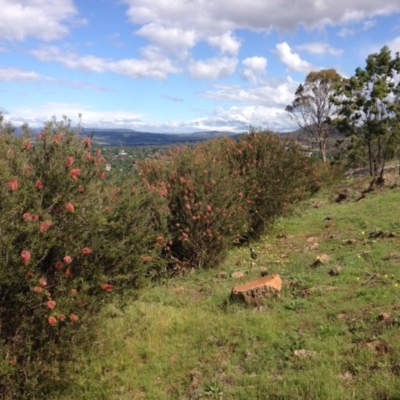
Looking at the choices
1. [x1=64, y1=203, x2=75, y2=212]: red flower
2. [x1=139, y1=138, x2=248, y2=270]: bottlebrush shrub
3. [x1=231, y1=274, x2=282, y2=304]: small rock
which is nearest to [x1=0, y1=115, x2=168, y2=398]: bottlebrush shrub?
[x1=64, y1=203, x2=75, y2=212]: red flower

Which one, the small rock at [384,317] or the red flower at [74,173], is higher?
the red flower at [74,173]

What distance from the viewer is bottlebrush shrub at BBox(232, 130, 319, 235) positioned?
1219 cm

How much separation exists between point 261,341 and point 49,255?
275cm

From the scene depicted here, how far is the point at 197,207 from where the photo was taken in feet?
29.7

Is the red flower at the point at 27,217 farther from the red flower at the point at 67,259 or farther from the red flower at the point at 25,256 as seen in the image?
the red flower at the point at 67,259

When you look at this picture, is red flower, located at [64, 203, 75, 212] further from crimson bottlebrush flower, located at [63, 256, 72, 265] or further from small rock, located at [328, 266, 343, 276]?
small rock, located at [328, 266, 343, 276]

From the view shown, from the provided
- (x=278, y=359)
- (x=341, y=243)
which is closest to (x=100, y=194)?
(x=278, y=359)

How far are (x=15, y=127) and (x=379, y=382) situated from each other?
4640 mm

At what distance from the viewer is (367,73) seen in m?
20.8

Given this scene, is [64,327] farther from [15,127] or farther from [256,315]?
[256,315]

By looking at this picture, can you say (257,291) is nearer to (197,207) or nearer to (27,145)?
(197,207)

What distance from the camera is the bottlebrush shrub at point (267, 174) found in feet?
40.0

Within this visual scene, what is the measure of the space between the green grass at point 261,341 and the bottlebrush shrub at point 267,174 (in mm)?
4134

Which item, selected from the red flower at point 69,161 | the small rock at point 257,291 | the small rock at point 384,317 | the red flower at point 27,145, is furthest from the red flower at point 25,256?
the small rock at point 384,317
